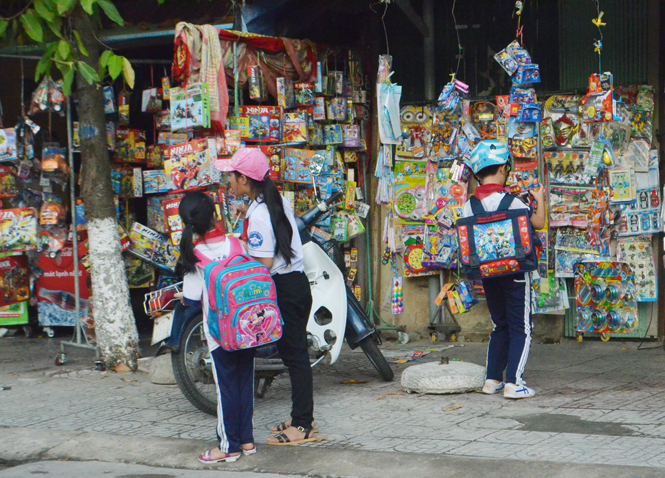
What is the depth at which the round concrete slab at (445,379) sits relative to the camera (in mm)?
5961

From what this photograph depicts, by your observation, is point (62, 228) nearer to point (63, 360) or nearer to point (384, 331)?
point (63, 360)

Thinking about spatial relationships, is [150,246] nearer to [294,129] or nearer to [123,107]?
[123,107]

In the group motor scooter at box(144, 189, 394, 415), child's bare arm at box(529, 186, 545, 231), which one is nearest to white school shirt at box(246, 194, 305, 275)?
motor scooter at box(144, 189, 394, 415)

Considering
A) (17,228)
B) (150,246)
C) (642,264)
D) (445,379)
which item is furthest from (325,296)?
(17,228)

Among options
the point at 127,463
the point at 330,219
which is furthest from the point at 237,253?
the point at 330,219

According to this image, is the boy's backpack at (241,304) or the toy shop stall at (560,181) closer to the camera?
the boy's backpack at (241,304)

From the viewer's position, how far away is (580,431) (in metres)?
4.89

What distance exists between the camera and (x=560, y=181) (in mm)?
7809

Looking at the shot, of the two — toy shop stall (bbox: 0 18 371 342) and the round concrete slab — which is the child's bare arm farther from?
toy shop stall (bbox: 0 18 371 342)

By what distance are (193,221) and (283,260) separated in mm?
598

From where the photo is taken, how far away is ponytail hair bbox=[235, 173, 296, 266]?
4.86 metres

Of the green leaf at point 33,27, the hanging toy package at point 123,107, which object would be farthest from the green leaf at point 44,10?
the hanging toy package at point 123,107

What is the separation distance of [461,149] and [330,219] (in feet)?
4.55

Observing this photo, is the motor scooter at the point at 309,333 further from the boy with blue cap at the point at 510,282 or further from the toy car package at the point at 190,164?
the toy car package at the point at 190,164
